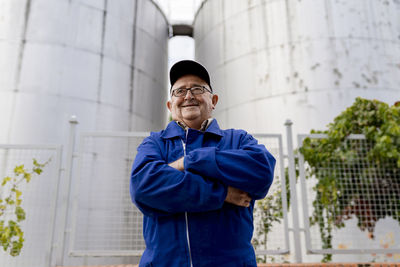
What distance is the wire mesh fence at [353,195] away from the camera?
3.75 m

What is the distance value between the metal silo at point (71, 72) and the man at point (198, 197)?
155 inches

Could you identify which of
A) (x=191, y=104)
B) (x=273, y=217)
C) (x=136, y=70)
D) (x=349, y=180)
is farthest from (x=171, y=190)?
(x=136, y=70)

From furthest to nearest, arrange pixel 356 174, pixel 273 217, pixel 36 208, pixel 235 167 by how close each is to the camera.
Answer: pixel 36 208 < pixel 356 174 < pixel 273 217 < pixel 235 167

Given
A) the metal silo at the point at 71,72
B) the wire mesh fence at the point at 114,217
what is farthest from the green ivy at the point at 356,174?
the metal silo at the point at 71,72

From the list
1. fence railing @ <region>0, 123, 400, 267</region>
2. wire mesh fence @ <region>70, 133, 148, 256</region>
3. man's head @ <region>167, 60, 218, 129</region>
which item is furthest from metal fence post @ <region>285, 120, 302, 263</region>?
man's head @ <region>167, 60, 218, 129</region>

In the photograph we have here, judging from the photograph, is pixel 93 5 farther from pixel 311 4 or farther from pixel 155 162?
pixel 155 162

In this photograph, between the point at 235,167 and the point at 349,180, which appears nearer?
the point at 235,167

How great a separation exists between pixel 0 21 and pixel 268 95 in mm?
5843

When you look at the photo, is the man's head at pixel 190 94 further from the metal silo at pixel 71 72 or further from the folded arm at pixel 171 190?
the metal silo at pixel 71 72

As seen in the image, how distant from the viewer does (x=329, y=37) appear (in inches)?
269

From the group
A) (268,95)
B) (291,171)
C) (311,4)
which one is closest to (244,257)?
(291,171)

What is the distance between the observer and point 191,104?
1.87 m

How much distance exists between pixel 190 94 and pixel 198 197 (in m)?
0.66

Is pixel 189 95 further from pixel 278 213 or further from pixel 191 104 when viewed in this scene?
pixel 278 213
